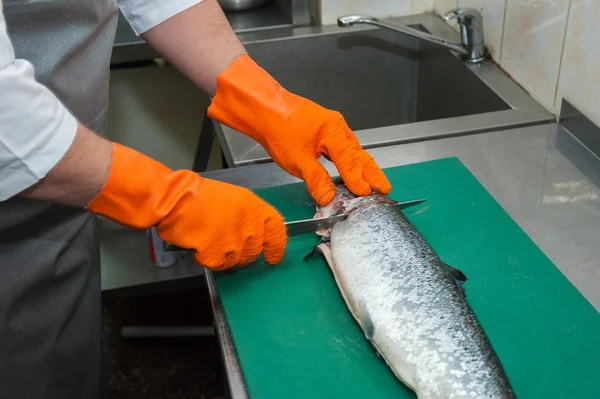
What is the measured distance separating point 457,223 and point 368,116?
0.89 metres

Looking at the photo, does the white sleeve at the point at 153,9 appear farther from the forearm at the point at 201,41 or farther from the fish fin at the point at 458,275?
the fish fin at the point at 458,275

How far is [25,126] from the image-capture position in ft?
3.14

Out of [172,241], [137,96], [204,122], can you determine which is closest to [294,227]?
[172,241]

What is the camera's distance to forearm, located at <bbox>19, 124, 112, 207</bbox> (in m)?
1.03

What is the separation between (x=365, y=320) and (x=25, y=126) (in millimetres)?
565

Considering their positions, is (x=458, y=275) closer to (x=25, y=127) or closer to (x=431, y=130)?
(x=431, y=130)

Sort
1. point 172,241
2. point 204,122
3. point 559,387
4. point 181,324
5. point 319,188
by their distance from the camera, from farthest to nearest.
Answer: point 181,324 < point 204,122 < point 319,188 < point 172,241 < point 559,387

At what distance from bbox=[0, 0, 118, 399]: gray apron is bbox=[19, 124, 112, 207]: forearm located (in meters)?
0.16

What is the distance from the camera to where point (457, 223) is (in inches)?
53.0

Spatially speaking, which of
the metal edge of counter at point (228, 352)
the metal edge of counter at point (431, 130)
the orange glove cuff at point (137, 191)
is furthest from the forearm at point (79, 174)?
the metal edge of counter at point (431, 130)

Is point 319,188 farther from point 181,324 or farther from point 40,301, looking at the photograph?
point 181,324

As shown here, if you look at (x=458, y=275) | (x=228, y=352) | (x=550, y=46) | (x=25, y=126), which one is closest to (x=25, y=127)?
(x=25, y=126)

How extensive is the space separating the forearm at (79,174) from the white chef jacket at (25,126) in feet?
0.06

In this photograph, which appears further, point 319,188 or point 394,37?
point 394,37
